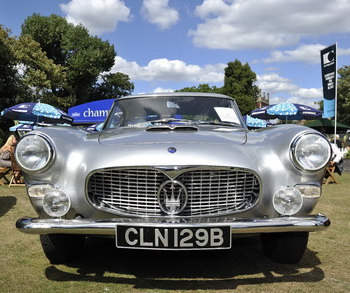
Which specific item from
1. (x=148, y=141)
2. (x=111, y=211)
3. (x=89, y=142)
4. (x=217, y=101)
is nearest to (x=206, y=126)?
(x=217, y=101)

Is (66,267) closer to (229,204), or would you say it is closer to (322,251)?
(229,204)

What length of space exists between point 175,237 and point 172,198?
29 cm

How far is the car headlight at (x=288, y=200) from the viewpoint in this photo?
255 centimetres

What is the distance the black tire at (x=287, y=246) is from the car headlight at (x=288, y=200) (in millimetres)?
327

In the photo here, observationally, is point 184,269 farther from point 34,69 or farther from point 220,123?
point 34,69

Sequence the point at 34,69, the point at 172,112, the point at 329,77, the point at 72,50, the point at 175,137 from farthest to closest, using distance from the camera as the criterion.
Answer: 1. the point at 72,50
2. the point at 34,69
3. the point at 329,77
4. the point at 172,112
5. the point at 175,137

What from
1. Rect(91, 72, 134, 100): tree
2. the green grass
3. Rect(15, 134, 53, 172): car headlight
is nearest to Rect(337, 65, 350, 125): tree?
Rect(91, 72, 134, 100): tree

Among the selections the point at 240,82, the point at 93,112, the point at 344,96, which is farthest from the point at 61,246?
the point at 344,96

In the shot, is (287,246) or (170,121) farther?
(170,121)

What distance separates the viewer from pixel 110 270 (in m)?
2.91

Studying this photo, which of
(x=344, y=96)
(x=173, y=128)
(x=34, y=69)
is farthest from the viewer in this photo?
(x=344, y=96)

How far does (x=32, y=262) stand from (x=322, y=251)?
2518 millimetres

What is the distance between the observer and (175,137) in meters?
2.81

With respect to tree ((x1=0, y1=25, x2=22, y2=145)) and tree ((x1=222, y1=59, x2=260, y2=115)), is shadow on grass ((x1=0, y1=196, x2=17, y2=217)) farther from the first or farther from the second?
tree ((x1=222, y1=59, x2=260, y2=115))
